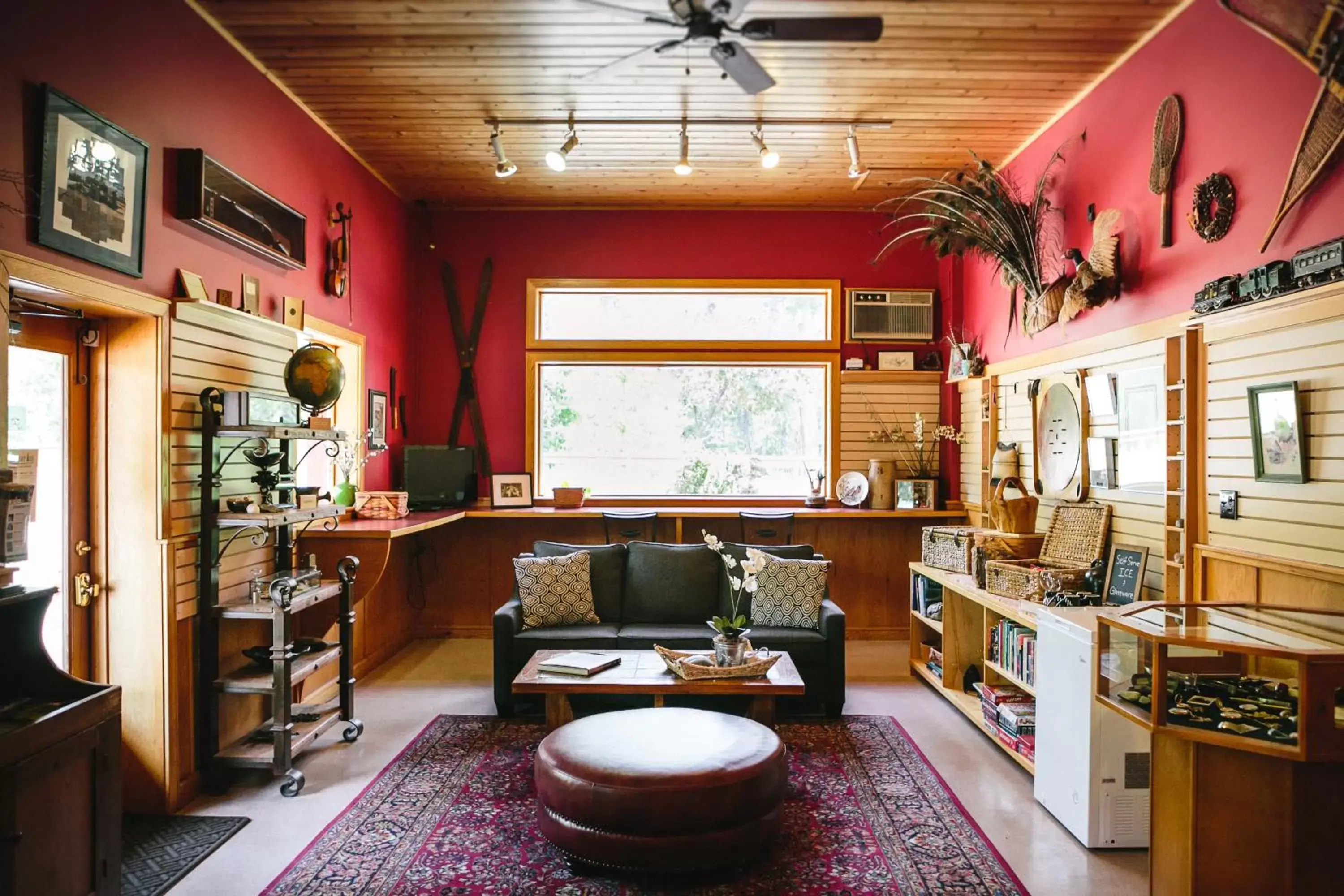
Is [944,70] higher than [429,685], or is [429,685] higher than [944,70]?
[944,70]

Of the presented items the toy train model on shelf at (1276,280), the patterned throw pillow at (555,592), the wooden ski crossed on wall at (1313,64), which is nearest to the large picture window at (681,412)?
the patterned throw pillow at (555,592)

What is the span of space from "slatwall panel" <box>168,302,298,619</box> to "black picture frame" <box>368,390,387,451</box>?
5.13ft

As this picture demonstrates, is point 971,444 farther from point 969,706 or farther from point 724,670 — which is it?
point 724,670

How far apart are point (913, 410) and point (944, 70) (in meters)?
3.00

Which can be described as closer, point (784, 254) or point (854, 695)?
point (854, 695)

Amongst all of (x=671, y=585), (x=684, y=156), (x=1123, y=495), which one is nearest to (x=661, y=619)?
(x=671, y=585)

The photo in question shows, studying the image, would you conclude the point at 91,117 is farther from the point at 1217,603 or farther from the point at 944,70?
the point at 1217,603

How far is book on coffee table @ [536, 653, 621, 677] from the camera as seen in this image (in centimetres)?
390

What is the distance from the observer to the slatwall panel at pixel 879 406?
6738 millimetres

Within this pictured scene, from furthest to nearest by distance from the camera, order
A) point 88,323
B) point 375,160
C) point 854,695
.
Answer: point 375,160 < point 854,695 < point 88,323

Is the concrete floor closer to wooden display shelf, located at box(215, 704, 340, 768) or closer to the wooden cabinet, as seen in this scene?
wooden display shelf, located at box(215, 704, 340, 768)

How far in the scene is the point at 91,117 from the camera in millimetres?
3008

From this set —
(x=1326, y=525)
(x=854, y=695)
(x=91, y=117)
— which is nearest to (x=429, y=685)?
(x=854, y=695)

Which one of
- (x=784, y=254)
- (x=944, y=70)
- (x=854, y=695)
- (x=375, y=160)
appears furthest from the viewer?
(x=784, y=254)
